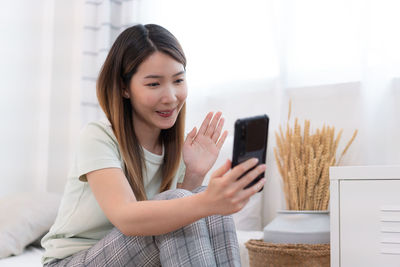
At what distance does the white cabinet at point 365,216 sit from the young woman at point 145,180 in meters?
0.39

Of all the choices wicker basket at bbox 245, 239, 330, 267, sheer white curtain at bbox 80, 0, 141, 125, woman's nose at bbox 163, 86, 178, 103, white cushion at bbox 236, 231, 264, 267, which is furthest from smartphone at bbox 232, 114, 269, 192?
sheer white curtain at bbox 80, 0, 141, 125

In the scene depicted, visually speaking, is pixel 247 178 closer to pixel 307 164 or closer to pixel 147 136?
pixel 147 136

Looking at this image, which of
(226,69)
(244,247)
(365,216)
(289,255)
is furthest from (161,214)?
(226,69)

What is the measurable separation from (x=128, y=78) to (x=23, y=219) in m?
1.07

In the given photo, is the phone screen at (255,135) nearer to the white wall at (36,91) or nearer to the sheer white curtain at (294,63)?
the sheer white curtain at (294,63)

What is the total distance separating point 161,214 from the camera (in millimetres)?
956

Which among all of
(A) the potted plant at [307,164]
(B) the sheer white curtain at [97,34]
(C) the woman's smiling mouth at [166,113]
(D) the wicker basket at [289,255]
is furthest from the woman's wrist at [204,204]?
(B) the sheer white curtain at [97,34]

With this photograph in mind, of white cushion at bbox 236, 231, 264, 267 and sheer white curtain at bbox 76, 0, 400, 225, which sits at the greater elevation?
sheer white curtain at bbox 76, 0, 400, 225

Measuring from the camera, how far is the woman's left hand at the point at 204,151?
4.36 feet

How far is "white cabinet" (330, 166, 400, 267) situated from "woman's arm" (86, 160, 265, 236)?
1.84 feet

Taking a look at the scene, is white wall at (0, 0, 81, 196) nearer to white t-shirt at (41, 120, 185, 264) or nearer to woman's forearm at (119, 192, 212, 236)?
white t-shirt at (41, 120, 185, 264)

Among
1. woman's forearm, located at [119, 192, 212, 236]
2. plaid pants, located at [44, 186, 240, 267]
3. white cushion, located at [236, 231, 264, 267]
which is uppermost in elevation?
woman's forearm, located at [119, 192, 212, 236]

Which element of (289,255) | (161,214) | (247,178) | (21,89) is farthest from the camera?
(21,89)

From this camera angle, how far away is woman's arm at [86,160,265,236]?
86cm
